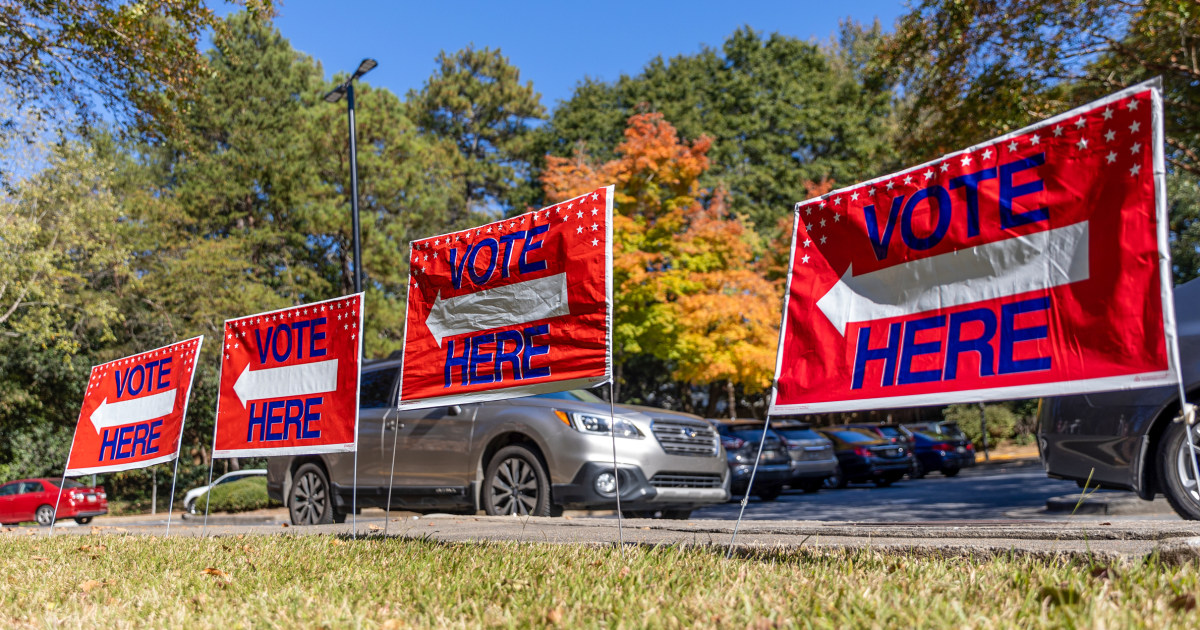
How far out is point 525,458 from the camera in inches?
320

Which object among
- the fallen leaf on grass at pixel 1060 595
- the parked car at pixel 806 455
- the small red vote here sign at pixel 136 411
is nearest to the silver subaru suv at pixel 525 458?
the small red vote here sign at pixel 136 411

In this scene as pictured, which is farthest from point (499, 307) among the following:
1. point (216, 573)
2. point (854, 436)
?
point (854, 436)

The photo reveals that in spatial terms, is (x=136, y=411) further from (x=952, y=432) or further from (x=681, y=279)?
(x=952, y=432)

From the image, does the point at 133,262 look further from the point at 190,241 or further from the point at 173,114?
the point at 173,114

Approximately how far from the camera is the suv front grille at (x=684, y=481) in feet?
27.5

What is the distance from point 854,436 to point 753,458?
562cm

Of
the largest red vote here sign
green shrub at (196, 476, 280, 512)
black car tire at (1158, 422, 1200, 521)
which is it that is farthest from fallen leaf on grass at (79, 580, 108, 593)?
green shrub at (196, 476, 280, 512)

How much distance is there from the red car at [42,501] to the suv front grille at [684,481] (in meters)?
19.7

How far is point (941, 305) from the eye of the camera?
409 centimetres

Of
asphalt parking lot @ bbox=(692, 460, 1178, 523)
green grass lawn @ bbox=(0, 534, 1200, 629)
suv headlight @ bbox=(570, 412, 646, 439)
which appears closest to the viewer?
green grass lawn @ bbox=(0, 534, 1200, 629)

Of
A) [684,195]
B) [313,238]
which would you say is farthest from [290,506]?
[313,238]

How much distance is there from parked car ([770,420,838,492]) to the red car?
17349mm

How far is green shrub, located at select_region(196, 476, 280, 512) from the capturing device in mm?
15836

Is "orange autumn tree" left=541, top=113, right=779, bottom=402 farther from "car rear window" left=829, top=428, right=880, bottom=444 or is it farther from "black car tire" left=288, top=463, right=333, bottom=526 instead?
"black car tire" left=288, top=463, right=333, bottom=526
